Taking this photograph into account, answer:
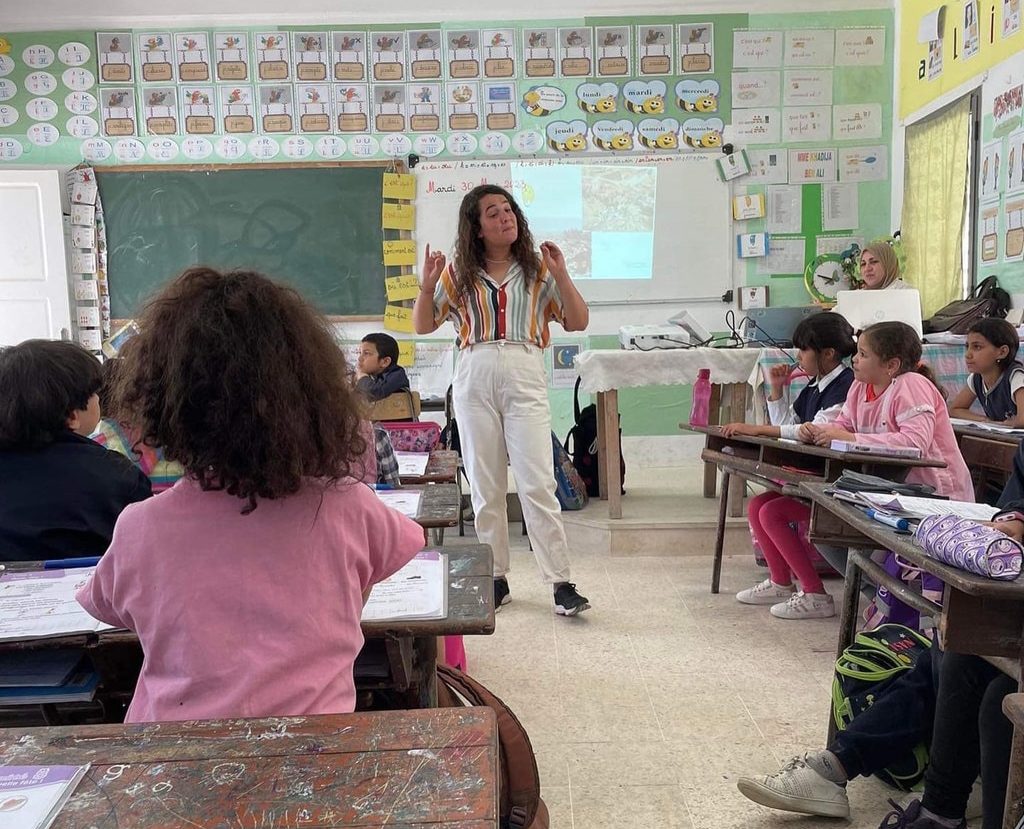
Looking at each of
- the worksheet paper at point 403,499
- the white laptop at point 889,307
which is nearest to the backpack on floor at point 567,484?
the white laptop at point 889,307

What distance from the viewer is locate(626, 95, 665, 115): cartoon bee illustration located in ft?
16.9

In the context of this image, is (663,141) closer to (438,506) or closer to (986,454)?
(986,454)

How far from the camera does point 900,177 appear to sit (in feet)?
16.7

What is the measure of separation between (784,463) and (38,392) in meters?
2.11

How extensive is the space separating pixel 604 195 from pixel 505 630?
3.34 m

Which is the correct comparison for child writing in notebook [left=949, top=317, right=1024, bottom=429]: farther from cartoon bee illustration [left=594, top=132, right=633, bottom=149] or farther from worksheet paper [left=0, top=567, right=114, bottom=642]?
worksheet paper [left=0, top=567, right=114, bottom=642]

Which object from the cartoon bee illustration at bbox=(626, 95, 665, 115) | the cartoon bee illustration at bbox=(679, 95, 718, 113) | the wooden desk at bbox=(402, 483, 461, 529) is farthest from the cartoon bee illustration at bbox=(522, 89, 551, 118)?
the wooden desk at bbox=(402, 483, 461, 529)

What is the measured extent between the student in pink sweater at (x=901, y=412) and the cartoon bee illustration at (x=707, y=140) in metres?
2.98

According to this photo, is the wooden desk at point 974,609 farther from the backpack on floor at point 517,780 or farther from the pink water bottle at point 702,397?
the pink water bottle at point 702,397

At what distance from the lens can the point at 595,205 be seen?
5.23 meters

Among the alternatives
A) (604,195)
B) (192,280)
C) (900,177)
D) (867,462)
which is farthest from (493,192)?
(900,177)

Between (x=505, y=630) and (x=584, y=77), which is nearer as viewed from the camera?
(x=505, y=630)

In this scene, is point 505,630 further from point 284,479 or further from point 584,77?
point 584,77

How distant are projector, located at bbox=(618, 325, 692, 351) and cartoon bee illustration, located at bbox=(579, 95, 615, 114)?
201cm
